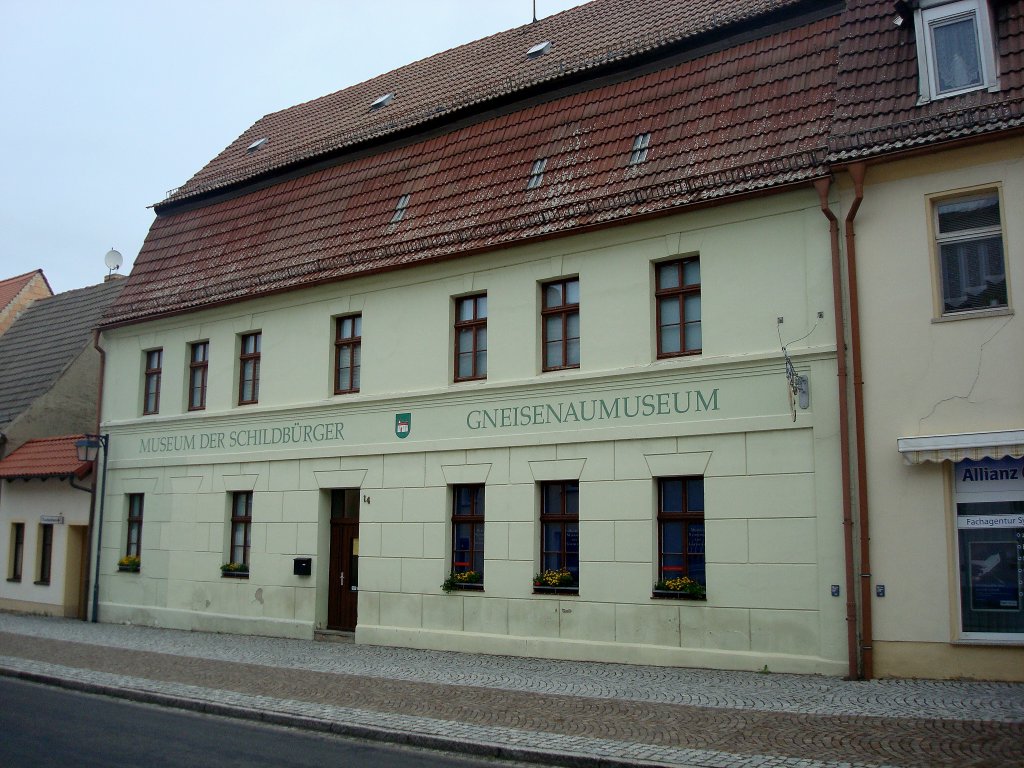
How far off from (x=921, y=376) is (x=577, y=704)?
239 inches

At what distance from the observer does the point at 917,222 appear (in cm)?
1334

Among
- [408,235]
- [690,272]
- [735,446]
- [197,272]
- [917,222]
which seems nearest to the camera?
[917,222]

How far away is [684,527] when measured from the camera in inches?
596

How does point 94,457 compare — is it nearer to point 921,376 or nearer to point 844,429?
point 844,429

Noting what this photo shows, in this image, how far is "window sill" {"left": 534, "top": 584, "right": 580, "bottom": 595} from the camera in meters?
16.0

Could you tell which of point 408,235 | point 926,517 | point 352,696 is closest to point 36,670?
point 352,696

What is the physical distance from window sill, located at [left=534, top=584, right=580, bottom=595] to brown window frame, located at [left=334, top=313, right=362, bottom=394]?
5.84 meters

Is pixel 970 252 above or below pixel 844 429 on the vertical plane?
above

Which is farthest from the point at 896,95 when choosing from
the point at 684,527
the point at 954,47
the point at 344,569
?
the point at 344,569

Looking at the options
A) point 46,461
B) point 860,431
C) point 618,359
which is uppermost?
point 618,359

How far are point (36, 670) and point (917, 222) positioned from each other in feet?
46.9

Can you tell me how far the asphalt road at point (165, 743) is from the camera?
939 centimetres

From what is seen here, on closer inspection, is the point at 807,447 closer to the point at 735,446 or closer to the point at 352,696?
the point at 735,446

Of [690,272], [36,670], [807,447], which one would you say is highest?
[690,272]
